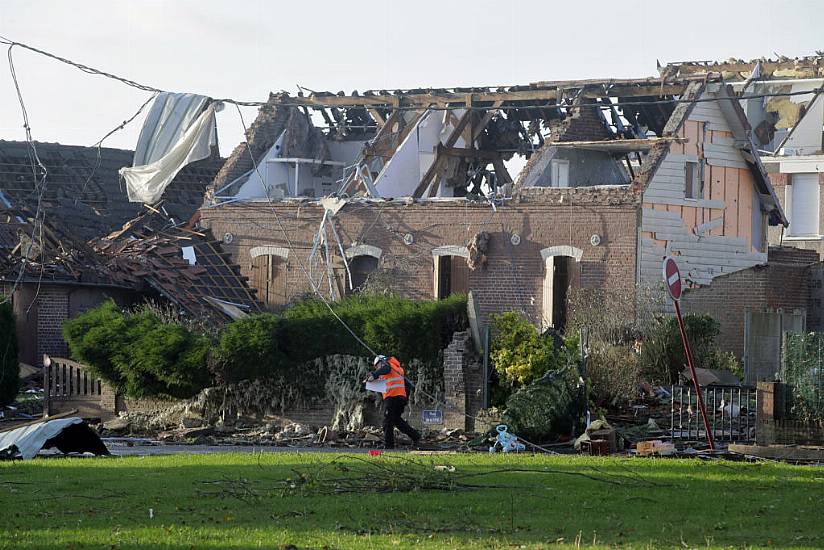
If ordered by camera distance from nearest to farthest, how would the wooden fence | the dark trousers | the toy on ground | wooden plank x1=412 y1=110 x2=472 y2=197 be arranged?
the toy on ground → the dark trousers → the wooden fence → wooden plank x1=412 y1=110 x2=472 y2=197

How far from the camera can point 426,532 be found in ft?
41.4

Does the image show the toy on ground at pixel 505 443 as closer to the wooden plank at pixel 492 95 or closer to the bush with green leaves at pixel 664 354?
the bush with green leaves at pixel 664 354

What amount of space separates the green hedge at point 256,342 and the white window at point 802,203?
1011 inches

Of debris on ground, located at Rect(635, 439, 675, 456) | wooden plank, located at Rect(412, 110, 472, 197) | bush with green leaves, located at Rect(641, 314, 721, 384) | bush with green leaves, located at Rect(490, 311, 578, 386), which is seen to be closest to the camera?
debris on ground, located at Rect(635, 439, 675, 456)

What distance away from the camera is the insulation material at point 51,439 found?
20.9 m

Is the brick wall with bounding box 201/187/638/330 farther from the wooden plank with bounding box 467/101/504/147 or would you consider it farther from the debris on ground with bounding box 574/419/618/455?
the debris on ground with bounding box 574/419/618/455

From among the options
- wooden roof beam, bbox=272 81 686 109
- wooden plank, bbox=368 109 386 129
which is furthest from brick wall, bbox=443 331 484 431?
wooden plank, bbox=368 109 386 129

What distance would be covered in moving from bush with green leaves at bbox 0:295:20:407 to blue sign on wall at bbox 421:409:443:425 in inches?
371

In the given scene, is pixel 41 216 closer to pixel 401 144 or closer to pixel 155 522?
pixel 401 144

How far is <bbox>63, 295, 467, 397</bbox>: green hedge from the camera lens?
1078 inches

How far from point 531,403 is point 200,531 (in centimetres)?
1249

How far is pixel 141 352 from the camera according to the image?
92.8ft

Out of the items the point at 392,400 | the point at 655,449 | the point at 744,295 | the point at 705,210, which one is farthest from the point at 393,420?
the point at 744,295

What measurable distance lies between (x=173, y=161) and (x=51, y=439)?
11750 mm
